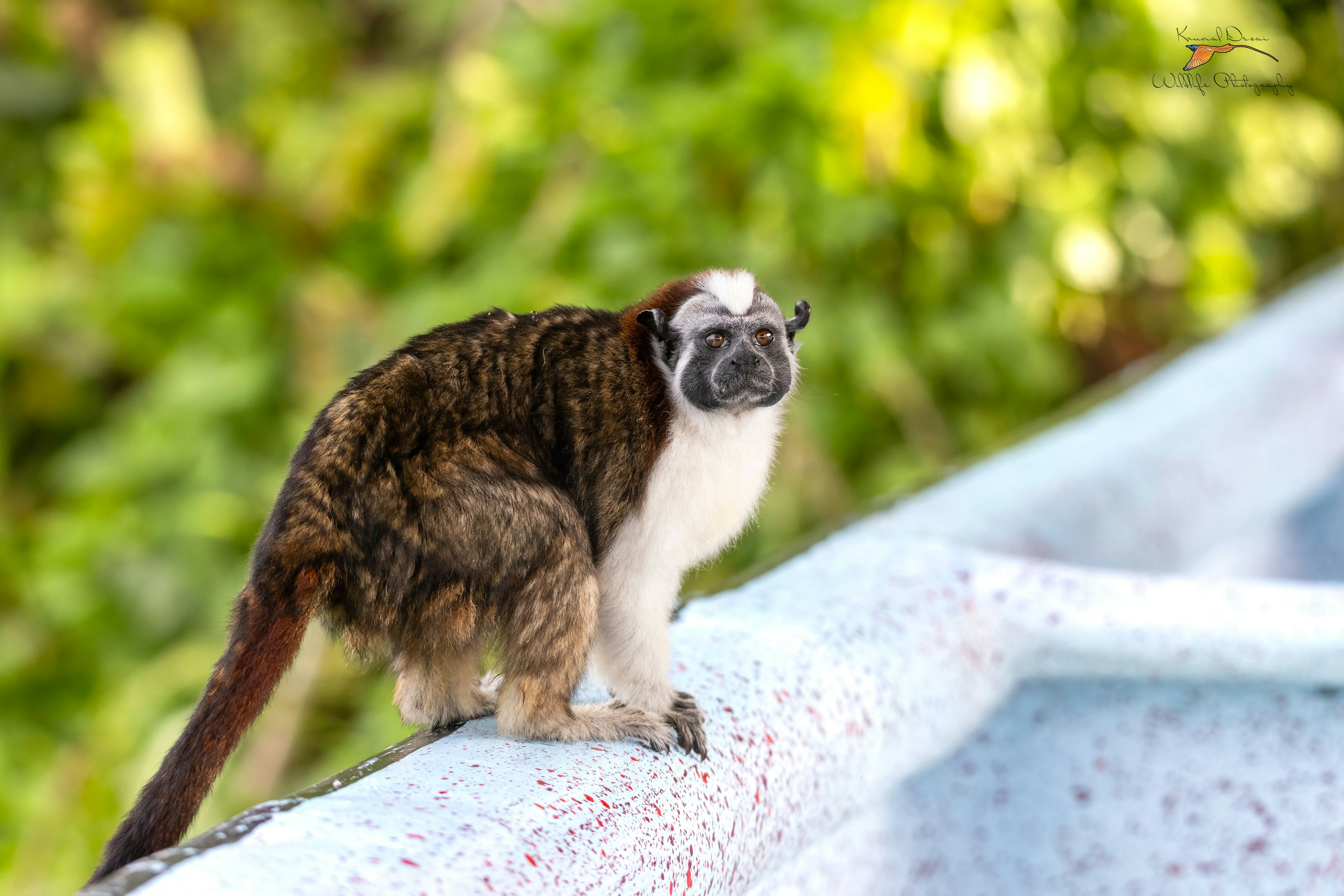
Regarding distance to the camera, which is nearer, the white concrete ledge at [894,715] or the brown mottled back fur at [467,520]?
the white concrete ledge at [894,715]

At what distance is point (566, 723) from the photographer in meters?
1.24

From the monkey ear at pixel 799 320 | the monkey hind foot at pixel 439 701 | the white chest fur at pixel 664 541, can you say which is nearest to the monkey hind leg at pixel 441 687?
the monkey hind foot at pixel 439 701

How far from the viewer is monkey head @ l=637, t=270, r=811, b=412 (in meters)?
1.29

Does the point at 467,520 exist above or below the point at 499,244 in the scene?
below

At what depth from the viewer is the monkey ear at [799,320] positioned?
1.45m

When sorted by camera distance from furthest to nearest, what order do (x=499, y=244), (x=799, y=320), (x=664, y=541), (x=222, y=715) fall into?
(x=499, y=244), (x=799, y=320), (x=664, y=541), (x=222, y=715)

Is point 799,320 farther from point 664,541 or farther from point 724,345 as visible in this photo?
point 664,541

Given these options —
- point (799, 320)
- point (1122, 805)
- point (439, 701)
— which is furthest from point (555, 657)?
point (1122, 805)

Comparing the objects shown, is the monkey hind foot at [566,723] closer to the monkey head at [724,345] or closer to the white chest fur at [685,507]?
the white chest fur at [685,507]

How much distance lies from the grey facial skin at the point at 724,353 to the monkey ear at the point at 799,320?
7cm

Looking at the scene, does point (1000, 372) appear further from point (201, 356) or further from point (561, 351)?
point (561, 351)

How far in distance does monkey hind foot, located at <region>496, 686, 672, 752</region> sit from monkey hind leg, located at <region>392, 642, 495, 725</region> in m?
0.08

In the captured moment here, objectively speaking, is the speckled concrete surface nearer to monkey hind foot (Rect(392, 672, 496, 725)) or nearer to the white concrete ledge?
the white concrete ledge

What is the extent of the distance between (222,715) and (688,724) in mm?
425
